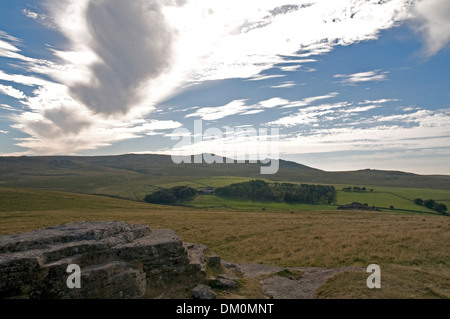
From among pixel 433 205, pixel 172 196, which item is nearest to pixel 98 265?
pixel 172 196

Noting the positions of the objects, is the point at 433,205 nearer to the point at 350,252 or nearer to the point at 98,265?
the point at 350,252

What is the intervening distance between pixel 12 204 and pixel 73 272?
220 ft

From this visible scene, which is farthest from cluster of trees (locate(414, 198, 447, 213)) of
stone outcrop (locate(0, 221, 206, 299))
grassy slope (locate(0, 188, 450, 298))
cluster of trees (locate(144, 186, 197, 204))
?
stone outcrop (locate(0, 221, 206, 299))

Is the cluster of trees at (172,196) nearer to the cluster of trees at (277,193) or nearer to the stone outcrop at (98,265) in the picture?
the cluster of trees at (277,193)

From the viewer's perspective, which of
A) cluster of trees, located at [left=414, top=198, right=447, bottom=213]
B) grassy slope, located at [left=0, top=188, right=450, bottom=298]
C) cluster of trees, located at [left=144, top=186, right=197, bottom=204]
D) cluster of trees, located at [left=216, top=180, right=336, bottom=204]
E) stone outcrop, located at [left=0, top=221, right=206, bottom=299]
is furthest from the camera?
cluster of trees, located at [left=144, top=186, right=197, bottom=204]

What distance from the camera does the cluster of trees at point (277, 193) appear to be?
310 feet

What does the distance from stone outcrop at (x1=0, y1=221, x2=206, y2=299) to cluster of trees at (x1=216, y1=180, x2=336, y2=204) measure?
275ft

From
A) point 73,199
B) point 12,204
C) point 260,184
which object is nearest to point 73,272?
point 12,204

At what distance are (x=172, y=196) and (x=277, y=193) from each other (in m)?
38.4

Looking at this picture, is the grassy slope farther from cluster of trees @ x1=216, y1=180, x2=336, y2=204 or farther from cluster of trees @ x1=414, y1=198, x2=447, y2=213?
cluster of trees @ x1=414, y1=198, x2=447, y2=213

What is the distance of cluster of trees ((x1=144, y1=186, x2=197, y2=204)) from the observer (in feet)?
326

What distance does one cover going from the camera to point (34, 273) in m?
10.4

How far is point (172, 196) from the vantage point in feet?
330
